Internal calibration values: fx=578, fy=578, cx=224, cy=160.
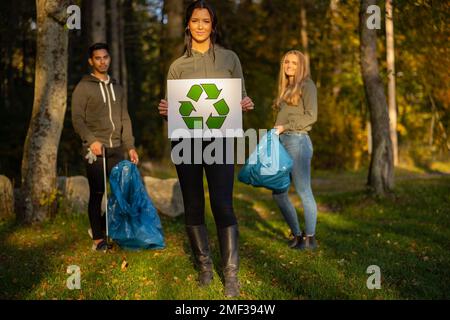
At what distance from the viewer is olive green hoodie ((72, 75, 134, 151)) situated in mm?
5203

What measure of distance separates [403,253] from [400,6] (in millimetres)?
4106

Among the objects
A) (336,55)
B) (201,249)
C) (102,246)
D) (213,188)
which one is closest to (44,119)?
(102,246)

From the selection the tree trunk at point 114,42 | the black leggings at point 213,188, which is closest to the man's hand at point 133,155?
the black leggings at point 213,188

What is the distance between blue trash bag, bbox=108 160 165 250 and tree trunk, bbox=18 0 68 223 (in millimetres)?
1513

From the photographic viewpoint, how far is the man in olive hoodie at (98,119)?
5.20 meters

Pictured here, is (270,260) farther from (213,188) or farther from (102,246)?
(102,246)

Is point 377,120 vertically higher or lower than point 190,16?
lower

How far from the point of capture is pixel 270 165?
517 cm

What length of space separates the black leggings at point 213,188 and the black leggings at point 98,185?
1.51 metres

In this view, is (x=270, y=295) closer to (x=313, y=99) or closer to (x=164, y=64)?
(x=313, y=99)

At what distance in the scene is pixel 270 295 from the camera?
382 centimetres

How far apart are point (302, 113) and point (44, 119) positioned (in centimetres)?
307
